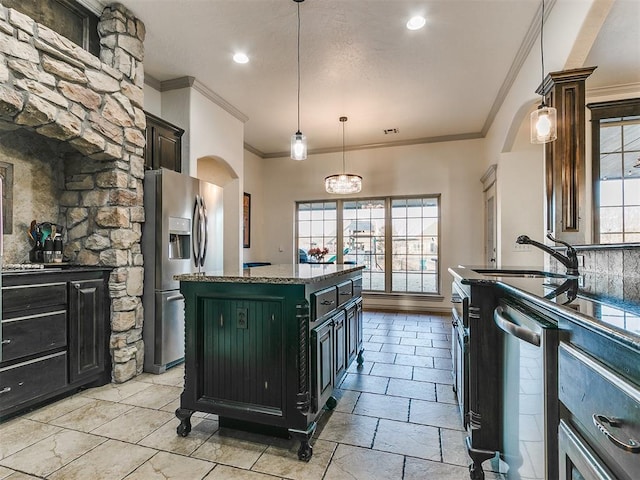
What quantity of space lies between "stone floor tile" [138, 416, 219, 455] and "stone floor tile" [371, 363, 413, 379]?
155cm

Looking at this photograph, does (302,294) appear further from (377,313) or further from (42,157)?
(377,313)

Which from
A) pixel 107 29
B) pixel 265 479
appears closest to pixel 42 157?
pixel 107 29

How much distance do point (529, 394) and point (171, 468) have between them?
1742 mm

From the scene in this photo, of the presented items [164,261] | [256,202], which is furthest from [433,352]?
[256,202]

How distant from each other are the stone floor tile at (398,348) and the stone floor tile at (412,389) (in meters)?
0.81

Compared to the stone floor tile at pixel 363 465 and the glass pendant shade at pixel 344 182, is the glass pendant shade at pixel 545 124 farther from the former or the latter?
the glass pendant shade at pixel 344 182

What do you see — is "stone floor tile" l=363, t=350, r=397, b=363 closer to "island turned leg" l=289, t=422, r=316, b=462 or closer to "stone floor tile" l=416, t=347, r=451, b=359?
"stone floor tile" l=416, t=347, r=451, b=359

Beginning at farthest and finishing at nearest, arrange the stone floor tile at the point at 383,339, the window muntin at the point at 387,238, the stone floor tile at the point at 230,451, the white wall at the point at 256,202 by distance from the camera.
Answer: the white wall at the point at 256,202, the window muntin at the point at 387,238, the stone floor tile at the point at 383,339, the stone floor tile at the point at 230,451

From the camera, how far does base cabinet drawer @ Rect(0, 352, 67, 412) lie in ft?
7.25

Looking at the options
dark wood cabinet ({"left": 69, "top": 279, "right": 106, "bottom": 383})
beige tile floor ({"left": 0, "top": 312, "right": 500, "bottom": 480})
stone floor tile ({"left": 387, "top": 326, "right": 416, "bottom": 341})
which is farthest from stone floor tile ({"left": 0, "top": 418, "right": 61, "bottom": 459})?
stone floor tile ({"left": 387, "top": 326, "right": 416, "bottom": 341})

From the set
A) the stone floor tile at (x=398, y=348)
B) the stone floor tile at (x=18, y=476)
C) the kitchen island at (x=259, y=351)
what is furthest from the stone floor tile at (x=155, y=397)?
the stone floor tile at (x=398, y=348)

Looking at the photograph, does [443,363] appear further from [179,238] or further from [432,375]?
[179,238]

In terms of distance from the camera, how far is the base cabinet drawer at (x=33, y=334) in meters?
2.23

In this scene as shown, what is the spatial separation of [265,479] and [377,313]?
14.9 feet
